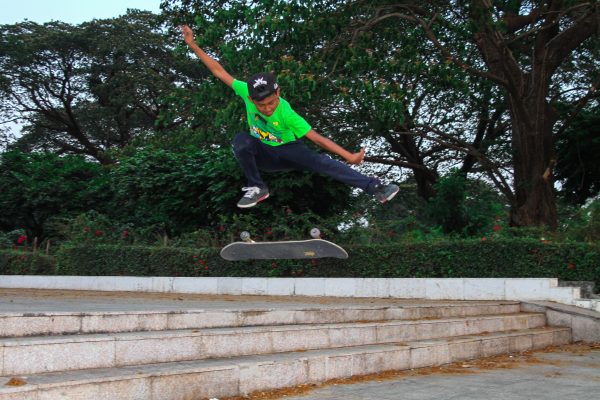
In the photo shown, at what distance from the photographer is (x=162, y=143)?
741 inches

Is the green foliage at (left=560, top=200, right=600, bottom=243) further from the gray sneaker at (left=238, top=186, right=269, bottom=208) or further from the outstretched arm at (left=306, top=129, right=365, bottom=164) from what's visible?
the gray sneaker at (left=238, top=186, right=269, bottom=208)

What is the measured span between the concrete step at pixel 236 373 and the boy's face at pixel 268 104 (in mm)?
3675

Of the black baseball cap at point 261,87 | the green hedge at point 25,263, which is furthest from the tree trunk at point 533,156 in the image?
the green hedge at point 25,263

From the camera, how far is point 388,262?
1372 centimetres

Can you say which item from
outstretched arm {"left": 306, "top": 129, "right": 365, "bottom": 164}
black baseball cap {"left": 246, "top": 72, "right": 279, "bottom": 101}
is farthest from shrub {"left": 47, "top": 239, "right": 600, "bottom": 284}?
black baseball cap {"left": 246, "top": 72, "right": 279, "bottom": 101}

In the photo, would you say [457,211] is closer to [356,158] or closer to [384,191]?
[384,191]

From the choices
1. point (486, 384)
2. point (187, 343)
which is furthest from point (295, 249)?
point (187, 343)

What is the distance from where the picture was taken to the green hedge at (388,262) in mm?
11938

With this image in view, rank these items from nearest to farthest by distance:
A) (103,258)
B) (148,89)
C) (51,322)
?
(51,322) < (103,258) < (148,89)

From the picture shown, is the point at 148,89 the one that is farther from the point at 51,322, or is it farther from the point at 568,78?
the point at 51,322

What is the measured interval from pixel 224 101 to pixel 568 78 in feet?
39.7

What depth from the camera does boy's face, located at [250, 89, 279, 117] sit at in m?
9.30

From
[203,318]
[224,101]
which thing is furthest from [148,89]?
[203,318]

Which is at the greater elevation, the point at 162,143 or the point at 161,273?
the point at 162,143
